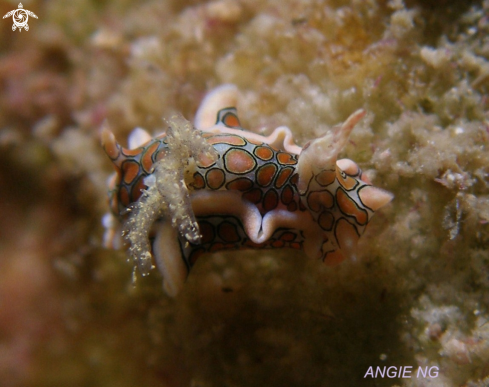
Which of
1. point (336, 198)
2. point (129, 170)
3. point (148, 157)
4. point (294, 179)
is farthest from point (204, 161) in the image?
point (336, 198)

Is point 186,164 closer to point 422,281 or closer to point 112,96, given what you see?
point 422,281

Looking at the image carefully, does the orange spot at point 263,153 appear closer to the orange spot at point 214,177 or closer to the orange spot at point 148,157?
the orange spot at point 214,177

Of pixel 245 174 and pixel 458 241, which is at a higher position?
pixel 245 174

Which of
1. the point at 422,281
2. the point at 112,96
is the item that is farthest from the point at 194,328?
the point at 112,96

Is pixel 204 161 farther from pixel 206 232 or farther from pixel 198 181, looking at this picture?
pixel 206 232

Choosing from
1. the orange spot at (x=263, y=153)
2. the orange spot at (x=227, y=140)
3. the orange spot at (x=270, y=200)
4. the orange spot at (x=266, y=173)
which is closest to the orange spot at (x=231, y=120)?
the orange spot at (x=227, y=140)

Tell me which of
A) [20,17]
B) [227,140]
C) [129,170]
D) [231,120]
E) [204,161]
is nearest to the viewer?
[204,161]
